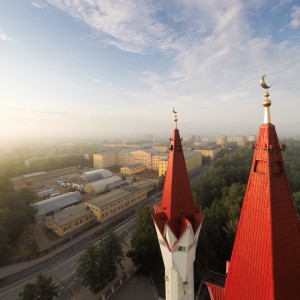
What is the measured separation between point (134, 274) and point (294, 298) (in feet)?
71.4

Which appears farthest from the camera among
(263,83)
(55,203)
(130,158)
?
(130,158)

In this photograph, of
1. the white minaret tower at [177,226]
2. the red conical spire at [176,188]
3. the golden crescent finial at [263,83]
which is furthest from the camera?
the red conical spire at [176,188]

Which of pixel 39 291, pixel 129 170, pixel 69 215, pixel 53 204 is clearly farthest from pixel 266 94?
pixel 129 170

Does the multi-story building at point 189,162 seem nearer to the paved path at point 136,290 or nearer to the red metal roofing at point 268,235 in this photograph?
the paved path at point 136,290

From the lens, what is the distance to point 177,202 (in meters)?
9.10

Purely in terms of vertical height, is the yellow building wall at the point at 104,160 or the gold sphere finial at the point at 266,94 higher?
the gold sphere finial at the point at 266,94

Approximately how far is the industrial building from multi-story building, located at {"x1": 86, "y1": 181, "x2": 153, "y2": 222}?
639cm

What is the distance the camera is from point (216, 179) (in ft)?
138

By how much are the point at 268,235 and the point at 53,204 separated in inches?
1642

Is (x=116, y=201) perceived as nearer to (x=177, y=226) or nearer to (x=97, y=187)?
(x=97, y=187)

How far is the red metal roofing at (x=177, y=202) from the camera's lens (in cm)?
902

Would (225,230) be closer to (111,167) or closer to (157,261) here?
(157,261)

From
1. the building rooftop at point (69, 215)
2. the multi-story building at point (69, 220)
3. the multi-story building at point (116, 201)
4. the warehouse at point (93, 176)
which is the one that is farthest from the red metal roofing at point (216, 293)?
the warehouse at point (93, 176)

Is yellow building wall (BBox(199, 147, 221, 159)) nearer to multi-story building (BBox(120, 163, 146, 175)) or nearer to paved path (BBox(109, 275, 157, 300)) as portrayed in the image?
multi-story building (BBox(120, 163, 146, 175))
